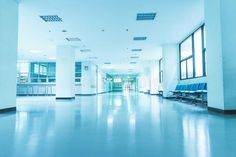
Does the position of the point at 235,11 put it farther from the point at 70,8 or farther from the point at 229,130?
the point at 70,8

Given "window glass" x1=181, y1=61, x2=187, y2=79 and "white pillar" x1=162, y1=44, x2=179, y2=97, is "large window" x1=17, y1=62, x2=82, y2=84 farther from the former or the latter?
"window glass" x1=181, y1=61, x2=187, y2=79

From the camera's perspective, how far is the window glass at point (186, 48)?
9920 millimetres

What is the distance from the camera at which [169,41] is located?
438 inches

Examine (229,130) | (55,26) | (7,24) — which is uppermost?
→ (55,26)

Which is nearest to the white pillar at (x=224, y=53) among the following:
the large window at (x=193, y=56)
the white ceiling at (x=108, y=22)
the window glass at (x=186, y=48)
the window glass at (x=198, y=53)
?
the white ceiling at (x=108, y=22)

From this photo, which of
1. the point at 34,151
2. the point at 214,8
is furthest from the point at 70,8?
the point at 34,151

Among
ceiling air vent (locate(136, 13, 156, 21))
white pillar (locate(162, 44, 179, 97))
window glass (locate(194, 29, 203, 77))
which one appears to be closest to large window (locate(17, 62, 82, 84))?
white pillar (locate(162, 44, 179, 97))

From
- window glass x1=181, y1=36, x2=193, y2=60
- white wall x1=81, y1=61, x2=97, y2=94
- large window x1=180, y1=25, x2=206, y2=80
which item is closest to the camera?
large window x1=180, y1=25, x2=206, y2=80

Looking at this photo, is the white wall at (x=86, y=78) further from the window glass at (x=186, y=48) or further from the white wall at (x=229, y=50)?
the white wall at (x=229, y=50)

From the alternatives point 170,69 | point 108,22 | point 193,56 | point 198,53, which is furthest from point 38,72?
point 198,53

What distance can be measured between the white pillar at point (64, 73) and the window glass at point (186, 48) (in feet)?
22.8

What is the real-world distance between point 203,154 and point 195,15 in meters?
6.46

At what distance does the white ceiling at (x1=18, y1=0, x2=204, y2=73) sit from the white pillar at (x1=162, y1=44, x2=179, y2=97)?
77 centimetres

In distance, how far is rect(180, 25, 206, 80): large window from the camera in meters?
8.07
